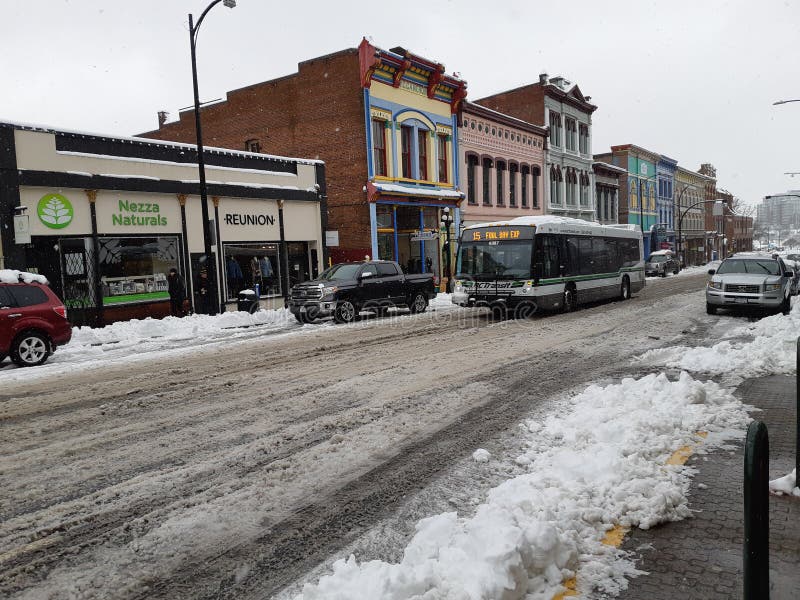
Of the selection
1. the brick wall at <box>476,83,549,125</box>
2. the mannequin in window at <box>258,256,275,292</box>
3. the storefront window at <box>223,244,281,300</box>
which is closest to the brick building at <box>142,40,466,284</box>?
the storefront window at <box>223,244,281,300</box>

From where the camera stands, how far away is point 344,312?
1781cm

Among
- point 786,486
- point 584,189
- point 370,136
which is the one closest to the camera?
point 786,486

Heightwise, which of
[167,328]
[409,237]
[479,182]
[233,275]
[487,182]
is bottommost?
[167,328]

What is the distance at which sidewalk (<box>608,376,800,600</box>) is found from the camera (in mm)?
3389

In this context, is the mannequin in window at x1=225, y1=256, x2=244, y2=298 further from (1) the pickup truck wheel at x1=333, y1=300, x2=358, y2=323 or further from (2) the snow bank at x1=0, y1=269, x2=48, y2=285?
(2) the snow bank at x1=0, y1=269, x2=48, y2=285

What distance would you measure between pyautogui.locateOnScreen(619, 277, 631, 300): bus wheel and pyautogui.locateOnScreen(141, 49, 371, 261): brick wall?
36.5 feet

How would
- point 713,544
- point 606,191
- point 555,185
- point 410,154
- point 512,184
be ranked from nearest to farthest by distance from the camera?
point 713,544
point 410,154
point 512,184
point 555,185
point 606,191

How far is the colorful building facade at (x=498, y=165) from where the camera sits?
33.3 m

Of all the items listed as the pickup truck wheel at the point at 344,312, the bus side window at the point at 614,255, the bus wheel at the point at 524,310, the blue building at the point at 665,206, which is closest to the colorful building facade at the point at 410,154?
the bus side window at the point at 614,255

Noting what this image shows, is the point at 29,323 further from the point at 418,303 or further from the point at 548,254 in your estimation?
the point at 548,254

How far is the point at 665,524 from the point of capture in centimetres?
418

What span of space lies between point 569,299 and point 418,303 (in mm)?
5035

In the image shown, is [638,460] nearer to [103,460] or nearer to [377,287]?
[103,460]

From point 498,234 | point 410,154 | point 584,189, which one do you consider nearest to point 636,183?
point 584,189
